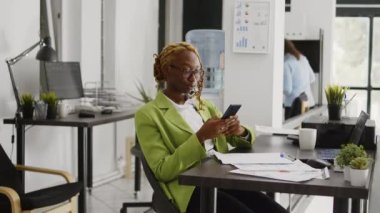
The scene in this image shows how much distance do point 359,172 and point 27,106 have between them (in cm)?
276

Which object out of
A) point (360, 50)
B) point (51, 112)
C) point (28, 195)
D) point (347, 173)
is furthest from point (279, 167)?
point (360, 50)

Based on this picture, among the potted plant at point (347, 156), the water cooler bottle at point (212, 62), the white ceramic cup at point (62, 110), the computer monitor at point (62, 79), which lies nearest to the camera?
the potted plant at point (347, 156)

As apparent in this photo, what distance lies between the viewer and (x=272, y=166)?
2.13 m

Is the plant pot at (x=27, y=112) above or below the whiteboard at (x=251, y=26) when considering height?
below

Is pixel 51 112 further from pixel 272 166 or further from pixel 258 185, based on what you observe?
pixel 258 185

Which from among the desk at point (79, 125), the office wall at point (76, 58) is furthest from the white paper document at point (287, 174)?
the office wall at point (76, 58)

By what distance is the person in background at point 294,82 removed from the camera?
616cm

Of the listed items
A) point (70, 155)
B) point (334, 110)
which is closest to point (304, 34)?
point (70, 155)

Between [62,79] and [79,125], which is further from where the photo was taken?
[62,79]

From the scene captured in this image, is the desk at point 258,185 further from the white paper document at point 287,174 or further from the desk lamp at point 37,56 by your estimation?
the desk lamp at point 37,56

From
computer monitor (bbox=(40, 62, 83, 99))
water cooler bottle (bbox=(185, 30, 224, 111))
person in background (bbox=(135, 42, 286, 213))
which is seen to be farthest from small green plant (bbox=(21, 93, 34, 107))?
person in background (bbox=(135, 42, 286, 213))

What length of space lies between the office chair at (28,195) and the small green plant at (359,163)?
1.78 meters

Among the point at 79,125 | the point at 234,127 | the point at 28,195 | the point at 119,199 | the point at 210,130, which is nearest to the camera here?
the point at 210,130

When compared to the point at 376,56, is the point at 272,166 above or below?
below
